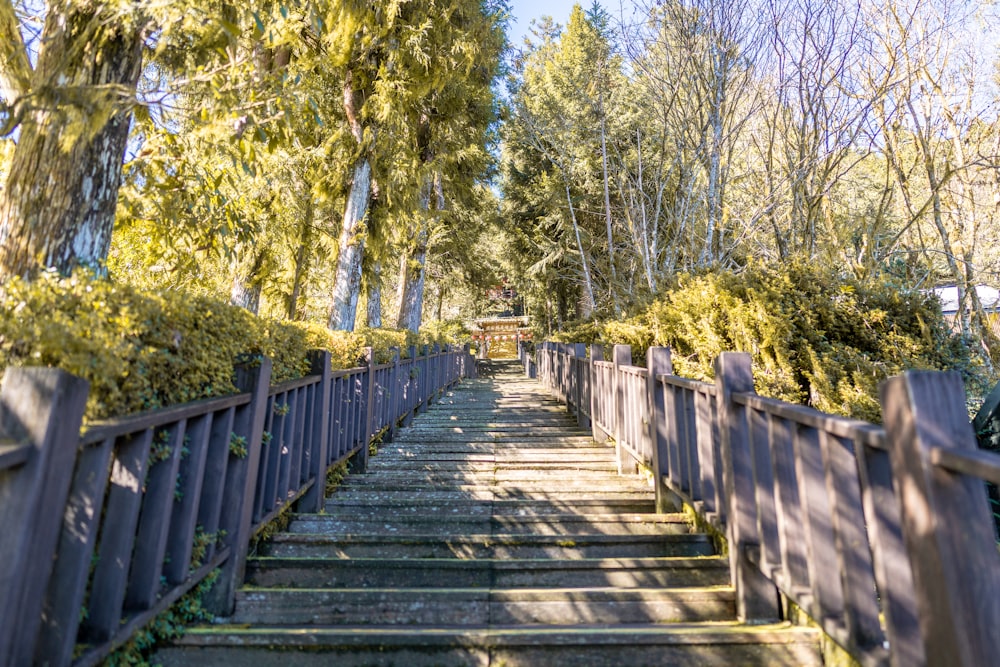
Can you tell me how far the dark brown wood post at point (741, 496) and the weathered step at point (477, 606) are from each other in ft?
0.44

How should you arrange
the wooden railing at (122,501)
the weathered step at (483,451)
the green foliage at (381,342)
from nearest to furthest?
the wooden railing at (122,501) < the weathered step at (483,451) < the green foliage at (381,342)

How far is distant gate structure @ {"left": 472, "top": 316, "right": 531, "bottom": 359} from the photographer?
28344 mm

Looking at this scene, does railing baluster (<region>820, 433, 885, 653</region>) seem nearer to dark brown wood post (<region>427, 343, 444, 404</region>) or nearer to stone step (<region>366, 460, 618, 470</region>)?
stone step (<region>366, 460, 618, 470</region>)

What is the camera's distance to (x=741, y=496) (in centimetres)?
216

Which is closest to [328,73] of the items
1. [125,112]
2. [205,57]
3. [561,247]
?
[205,57]

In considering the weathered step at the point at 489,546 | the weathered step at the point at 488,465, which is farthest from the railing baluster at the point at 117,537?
the weathered step at the point at 488,465

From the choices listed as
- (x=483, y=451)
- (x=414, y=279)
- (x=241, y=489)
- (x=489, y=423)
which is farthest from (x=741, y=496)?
(x=414, y=279)

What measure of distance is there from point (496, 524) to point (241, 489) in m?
1.60

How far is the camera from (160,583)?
5.59ft

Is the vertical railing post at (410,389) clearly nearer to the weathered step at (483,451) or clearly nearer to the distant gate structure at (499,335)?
the weathered step at (483,451)

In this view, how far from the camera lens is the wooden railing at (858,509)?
1.03 meters

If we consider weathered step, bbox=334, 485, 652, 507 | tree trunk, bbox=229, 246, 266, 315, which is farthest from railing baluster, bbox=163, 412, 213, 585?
tree trunk, bbox=229, 246, 266, 315

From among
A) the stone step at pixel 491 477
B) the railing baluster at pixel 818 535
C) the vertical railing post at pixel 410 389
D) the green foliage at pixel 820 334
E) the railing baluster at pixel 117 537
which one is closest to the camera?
the railing baluster at pixel 117 537

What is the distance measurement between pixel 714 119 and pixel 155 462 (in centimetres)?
681
